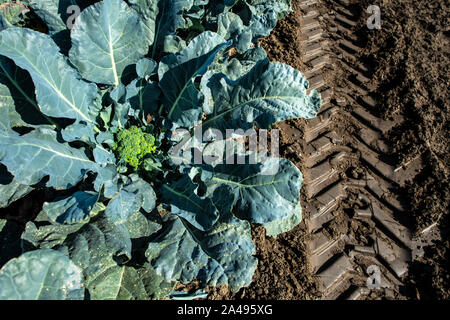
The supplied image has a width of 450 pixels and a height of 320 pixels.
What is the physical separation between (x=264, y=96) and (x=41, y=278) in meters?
1.59

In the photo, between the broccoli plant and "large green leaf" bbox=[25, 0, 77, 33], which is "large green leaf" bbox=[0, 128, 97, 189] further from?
"large green leaf" bbox=[25, 0, 77, 33]

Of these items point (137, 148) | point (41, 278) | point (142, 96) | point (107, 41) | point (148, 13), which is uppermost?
point (148, 13)

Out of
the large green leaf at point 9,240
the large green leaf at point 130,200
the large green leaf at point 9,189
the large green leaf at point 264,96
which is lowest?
the large green leaf at point 9,240

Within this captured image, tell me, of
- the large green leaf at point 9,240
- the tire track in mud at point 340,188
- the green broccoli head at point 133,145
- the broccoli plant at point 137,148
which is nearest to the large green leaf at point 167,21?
the broccoli plant at point 137,148

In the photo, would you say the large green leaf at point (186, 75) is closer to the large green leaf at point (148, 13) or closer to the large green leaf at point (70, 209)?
the large green leaf at point (148, 13)

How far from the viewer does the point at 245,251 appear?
2143mm

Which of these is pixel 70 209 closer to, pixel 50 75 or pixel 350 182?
pixel 50 75

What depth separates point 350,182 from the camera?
2975mm

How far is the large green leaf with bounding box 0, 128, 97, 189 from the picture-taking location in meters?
1.88

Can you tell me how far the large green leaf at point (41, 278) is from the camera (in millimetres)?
1652

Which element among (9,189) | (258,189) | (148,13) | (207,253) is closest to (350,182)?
(258,189)
